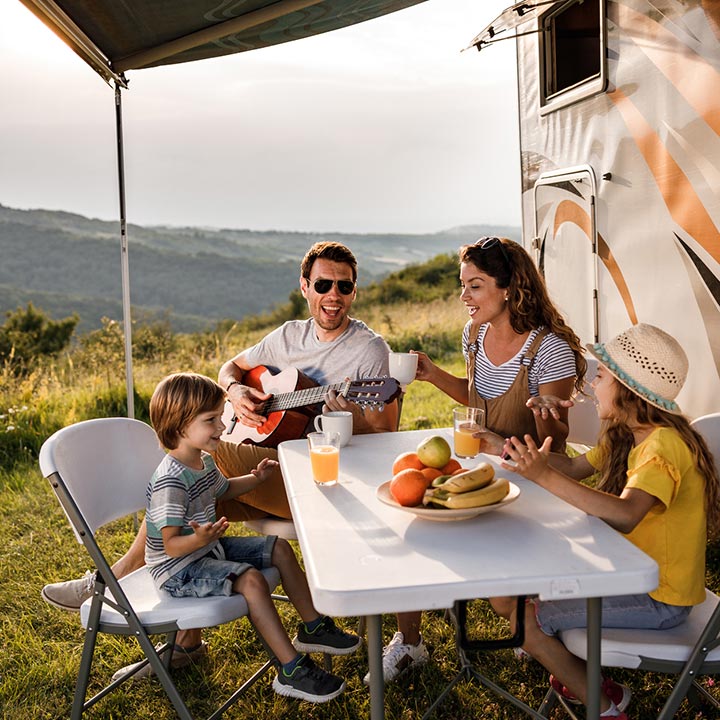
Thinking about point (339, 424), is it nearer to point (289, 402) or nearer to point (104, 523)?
point (289, 402)

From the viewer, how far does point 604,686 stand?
2.14m

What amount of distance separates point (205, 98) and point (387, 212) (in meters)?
13.5

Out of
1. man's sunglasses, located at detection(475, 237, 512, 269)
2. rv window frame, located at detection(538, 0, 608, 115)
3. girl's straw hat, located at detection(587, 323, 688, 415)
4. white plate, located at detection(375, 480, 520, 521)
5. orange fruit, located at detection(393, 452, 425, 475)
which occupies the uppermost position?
rv window frame, located at detection(538, 0, 608, 115)

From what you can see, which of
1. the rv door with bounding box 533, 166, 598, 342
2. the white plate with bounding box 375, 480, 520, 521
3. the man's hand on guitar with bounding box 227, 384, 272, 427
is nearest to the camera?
the white plate with bounding box 375, 480, 520, 521

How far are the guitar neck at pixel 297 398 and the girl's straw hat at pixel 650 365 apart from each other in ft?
3.74

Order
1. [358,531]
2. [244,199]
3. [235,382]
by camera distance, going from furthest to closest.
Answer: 1. [244,199]
2. [235,382]
3. [358,531]

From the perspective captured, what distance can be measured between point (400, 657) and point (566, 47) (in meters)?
3.96

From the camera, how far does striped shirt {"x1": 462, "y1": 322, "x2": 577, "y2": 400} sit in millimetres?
2744

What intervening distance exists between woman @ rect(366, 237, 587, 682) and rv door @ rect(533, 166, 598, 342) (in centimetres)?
162

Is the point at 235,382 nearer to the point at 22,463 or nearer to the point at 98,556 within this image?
the point at 98,556

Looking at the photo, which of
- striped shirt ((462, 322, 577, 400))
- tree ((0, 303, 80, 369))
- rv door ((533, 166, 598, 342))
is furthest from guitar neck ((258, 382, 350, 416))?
tree ((0, 303, 80, 369))

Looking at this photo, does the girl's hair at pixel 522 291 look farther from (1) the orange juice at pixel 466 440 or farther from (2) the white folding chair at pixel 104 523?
(2) the white folding chair at pixel 104 523

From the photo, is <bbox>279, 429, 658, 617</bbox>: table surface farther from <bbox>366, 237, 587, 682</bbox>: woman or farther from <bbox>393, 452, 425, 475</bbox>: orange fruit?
<bbox>366, 237, 587, 682</bbox>: woman

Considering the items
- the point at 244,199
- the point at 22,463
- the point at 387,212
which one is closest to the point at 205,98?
the point at 244,199
